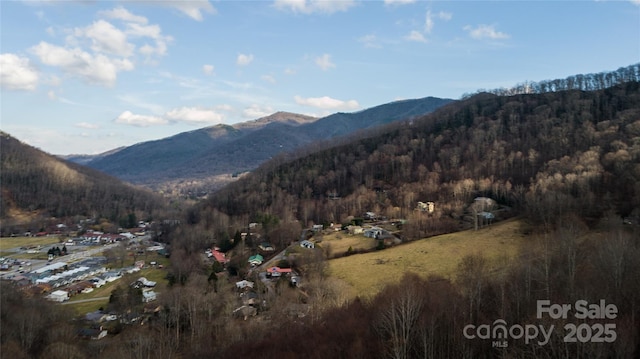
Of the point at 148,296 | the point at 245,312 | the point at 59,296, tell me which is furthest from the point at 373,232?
the point at 59,296

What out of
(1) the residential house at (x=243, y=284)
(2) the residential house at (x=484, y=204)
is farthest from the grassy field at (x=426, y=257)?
(1) the residential house at (x=243, y=284)

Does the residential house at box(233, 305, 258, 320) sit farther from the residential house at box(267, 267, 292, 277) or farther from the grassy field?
the grassy field

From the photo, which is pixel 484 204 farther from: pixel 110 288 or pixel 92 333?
pixel 110 288

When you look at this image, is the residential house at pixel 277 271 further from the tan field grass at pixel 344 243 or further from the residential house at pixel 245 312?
the residential house at pixel 245 312

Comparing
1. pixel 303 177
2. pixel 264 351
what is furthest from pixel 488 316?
pixel 303 177

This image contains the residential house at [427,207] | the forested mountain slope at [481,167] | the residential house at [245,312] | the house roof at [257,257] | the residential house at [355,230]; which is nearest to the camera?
the residential house at [245,312]

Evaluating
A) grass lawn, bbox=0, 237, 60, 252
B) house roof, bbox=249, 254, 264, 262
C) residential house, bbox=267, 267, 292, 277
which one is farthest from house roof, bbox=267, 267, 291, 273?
grass lawn, bbox=0, 237, 60, 252
